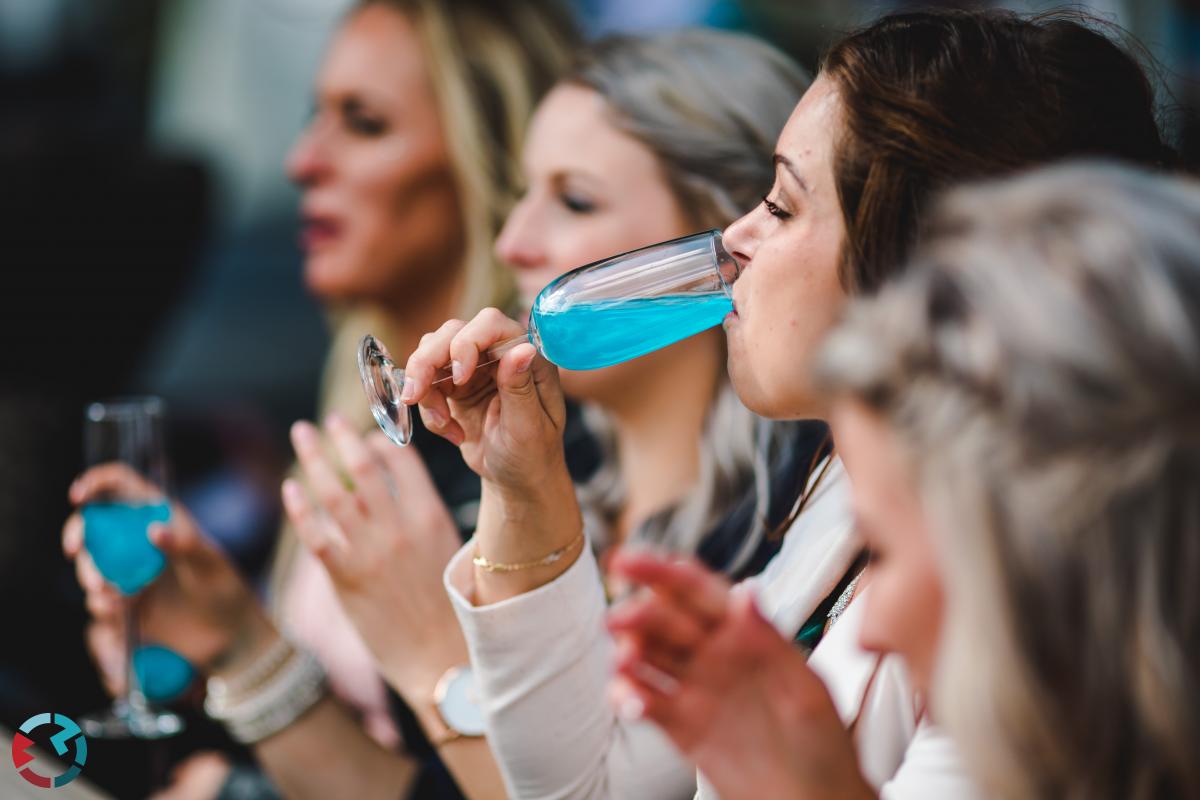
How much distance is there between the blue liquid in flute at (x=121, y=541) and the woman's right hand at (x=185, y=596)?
0.06 ft

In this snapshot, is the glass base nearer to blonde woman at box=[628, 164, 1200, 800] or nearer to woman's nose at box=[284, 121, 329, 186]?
woman's nose at box=[284, 121, 329, 186]

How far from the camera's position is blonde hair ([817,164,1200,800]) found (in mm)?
647

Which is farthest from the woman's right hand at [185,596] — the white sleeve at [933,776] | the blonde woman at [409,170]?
the white sleeve at [933,776]

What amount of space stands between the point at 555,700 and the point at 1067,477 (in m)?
0.84

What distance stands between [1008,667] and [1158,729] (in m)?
0.08

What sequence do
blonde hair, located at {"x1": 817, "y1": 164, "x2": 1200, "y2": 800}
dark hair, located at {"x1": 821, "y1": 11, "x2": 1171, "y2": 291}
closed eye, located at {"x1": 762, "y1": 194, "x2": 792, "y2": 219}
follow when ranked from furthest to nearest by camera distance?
closed eye, located at {"x1": 762, "y1": 194, "x2": 792, "y2": 219} → dark hair, located at {"x1": 821, "y1": 11, "x2": 1171, "y2": 291} → blonde hair, located at {"x1": 817, "y1": 164, "x2": 1200, "y2": 800}

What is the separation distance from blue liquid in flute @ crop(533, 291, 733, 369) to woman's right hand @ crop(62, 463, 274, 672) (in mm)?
819

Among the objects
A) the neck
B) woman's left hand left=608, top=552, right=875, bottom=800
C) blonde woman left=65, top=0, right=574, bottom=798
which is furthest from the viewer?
blonde woman left=65, top=0, right=574, bottom=798

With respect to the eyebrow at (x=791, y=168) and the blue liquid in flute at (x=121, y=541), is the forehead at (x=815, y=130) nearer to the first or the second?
the eyebrow at (x=791, y=168)

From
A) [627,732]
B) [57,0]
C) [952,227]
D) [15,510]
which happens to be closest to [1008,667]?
[952,227]

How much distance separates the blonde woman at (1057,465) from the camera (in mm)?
648

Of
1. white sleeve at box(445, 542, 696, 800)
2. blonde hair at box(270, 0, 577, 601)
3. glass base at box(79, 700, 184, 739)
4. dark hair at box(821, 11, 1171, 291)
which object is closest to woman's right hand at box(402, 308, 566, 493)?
white sleeve at box(445, 542, 696, 800)

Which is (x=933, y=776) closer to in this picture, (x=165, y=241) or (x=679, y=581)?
(x=679, y=581)

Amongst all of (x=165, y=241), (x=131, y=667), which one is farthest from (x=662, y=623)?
(x=165, y=241)
